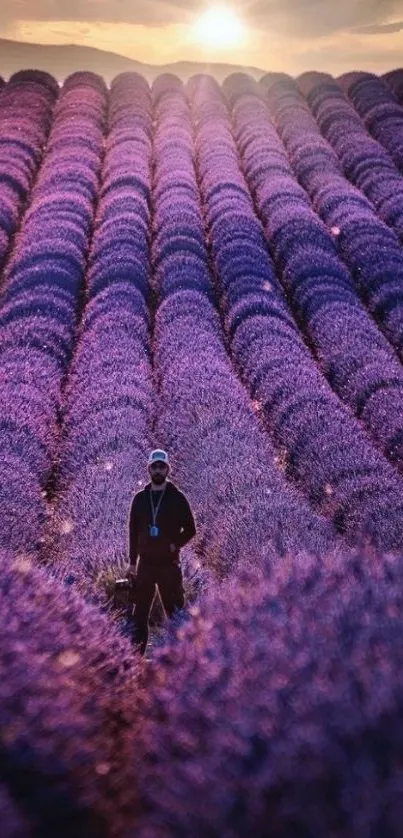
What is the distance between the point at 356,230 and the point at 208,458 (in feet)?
30.3

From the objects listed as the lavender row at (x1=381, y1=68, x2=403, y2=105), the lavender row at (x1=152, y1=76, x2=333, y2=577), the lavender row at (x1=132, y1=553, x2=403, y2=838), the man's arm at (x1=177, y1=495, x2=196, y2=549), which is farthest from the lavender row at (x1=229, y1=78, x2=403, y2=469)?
the lavender row at (x1=132, y1=553, x2=403, y2=838)

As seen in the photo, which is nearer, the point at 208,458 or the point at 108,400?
the point at 208,458

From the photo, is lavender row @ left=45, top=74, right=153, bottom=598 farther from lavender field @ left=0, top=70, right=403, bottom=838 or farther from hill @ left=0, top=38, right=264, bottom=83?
hill @ left=0, top=38, right=264, bottom=83

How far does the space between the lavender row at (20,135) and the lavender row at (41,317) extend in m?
0.29

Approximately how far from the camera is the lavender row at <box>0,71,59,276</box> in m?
18.3

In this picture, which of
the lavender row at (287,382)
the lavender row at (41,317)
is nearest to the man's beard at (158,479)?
the lavender row at (287,382)

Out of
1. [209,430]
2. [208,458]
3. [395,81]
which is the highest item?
[395,81]

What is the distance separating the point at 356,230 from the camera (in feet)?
53.5

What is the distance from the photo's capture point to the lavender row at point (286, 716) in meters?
2.01

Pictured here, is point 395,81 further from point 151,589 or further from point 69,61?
point 69,61

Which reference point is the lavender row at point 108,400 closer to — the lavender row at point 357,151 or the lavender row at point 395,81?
the lavender row at point 357,151

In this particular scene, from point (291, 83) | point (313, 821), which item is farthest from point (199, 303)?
point (291, 83)

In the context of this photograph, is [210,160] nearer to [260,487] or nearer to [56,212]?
[56,212]

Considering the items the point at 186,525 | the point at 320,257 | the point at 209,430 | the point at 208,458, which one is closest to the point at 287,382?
the point at 209,430
